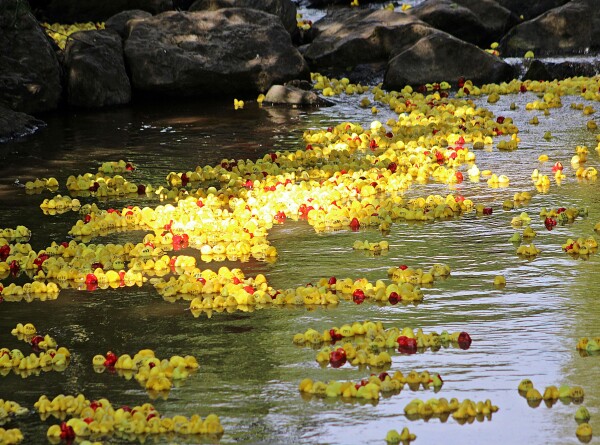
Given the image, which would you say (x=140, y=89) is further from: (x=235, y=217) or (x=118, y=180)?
(x=235, y=217)

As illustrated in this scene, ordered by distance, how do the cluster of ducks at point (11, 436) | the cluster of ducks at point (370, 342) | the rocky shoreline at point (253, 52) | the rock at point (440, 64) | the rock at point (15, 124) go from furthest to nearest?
1. the rock at point (440, 64)
2. the rocky shoreline at point (253, 52)
3. the rock at point (15, 124)
4. the cluster of ducks at point (370, 342)
5. the cluster of ducks at point (11, 436)

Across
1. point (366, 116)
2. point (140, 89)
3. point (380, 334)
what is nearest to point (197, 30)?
point (140, 89)

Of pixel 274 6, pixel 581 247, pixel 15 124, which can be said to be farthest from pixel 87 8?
pixel 581 247

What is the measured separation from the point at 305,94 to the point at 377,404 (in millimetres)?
10856

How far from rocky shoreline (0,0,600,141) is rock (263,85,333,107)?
17 millimetres

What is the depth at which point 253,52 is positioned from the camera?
16656mm

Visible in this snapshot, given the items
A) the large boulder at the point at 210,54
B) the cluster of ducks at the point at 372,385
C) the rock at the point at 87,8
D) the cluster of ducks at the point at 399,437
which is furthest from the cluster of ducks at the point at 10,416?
the rock at the point at 87,8

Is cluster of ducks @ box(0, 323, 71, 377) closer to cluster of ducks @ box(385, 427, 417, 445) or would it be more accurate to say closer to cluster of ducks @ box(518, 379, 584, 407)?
cluster of ducks @ box(385, 427, 417, 445)

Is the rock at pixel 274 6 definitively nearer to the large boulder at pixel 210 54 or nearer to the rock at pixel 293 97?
the large boulder at pixel 210 54

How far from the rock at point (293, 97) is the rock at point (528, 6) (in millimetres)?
6990

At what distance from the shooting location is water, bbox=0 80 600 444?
16.1 feet

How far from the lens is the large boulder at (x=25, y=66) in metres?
14.9

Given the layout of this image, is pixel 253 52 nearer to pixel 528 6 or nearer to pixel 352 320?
pixel 528 6

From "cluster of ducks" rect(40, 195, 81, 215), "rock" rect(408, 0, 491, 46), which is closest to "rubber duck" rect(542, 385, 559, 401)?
"cluster of ducks" rect(40, 195, 81, 215)
